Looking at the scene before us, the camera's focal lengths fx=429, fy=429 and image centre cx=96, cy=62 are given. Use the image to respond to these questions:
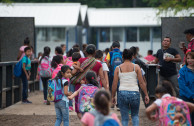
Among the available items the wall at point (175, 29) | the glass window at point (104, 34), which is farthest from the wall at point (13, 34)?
the glass window at point (104, 34)

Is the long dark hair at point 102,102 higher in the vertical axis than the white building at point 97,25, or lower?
lower

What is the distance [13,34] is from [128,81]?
953cm

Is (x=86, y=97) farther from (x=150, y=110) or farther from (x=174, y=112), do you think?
(x=174, y=112)

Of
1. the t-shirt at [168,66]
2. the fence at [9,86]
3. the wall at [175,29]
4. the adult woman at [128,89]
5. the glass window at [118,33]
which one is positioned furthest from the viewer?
the glass window at [118,33]

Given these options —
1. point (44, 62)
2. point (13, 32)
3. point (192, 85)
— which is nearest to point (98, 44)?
point (13, 32)

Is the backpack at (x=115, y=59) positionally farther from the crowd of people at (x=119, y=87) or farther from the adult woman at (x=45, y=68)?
the adult woman at (x=45, y=68)

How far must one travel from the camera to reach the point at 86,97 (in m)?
6.62

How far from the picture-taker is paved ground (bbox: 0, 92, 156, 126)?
9.82 meters

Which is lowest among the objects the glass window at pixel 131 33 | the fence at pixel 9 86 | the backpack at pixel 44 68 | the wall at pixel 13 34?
the fence at pixel 9 86

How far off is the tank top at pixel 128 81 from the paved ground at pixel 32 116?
229cm

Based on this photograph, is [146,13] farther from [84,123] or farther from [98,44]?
[84,123]

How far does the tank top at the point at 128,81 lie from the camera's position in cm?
739

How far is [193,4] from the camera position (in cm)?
1480

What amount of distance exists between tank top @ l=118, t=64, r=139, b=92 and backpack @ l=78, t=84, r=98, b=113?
0.89 metres
